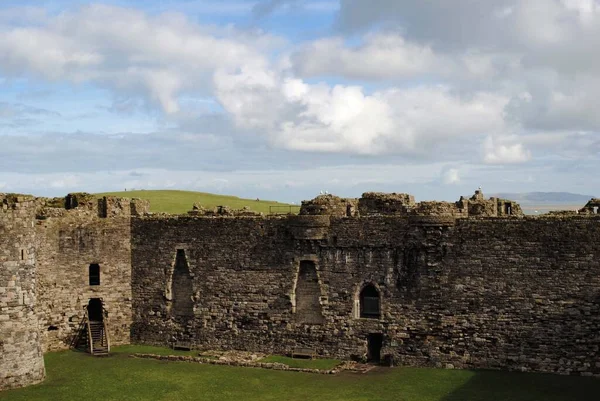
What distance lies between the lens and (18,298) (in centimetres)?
3184

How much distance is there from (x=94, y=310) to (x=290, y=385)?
13854 mm

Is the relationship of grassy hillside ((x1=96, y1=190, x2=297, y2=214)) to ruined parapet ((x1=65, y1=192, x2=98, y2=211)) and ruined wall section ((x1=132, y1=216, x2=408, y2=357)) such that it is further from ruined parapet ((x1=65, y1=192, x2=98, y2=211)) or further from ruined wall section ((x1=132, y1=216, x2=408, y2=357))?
ruined wall section ((x1=132, y1=216, x2=408, y2=357))

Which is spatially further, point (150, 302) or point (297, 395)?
point (150, 302)

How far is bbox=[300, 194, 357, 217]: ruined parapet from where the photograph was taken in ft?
118

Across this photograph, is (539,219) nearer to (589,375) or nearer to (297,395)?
(589,375)

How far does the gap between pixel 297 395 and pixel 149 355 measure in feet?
32.9

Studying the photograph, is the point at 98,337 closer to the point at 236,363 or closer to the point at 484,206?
the point at 236,363

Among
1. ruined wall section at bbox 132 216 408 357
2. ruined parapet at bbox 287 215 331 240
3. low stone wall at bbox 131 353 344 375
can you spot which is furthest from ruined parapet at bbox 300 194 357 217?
low stone wall at bbox 131 353 344 375

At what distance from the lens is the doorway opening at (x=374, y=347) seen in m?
35.0

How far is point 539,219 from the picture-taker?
31.3m

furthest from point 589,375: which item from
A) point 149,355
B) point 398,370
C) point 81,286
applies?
point 81,286

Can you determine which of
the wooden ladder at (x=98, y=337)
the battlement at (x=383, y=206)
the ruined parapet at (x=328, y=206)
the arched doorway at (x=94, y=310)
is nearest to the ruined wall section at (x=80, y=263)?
the wooden ladder at (x=98, y=337)

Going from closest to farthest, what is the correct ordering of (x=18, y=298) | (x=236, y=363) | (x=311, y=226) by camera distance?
1. (x=18, y=298)
2. (x=236, y=363)
3. (x=311, y=226)

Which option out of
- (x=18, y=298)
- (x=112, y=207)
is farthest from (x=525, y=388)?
(x=112, y=207)
